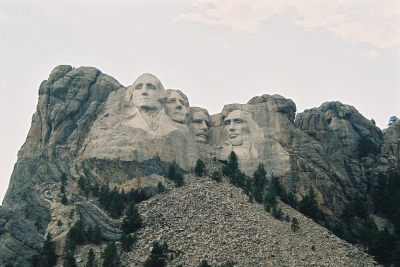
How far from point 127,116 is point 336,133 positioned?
18.0 meters

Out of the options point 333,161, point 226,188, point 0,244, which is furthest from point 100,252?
point 333,161

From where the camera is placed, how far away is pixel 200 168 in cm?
6531

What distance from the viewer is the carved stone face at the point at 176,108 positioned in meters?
69.8

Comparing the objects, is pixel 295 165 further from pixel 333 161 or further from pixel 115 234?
pixel 115 234

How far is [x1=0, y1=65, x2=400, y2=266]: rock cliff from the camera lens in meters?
63.9

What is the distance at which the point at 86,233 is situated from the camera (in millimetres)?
57812

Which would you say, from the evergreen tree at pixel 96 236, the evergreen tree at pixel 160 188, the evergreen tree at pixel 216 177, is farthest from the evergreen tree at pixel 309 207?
the evergreen tree at pixel 96 236

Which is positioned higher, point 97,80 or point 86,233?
point 97,80

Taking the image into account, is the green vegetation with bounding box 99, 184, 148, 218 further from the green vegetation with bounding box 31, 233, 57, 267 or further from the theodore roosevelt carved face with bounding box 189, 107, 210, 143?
the theodore roosevelt carved face with bounding box 189, 107, 210, 143

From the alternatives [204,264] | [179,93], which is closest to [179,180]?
[179,93]

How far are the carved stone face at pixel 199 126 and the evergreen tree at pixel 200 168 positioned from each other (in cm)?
489

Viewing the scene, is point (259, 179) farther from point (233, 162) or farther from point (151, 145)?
point (151, 145)

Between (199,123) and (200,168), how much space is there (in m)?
7.07

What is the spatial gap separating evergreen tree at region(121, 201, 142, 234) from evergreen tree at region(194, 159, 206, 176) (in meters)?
7.82
